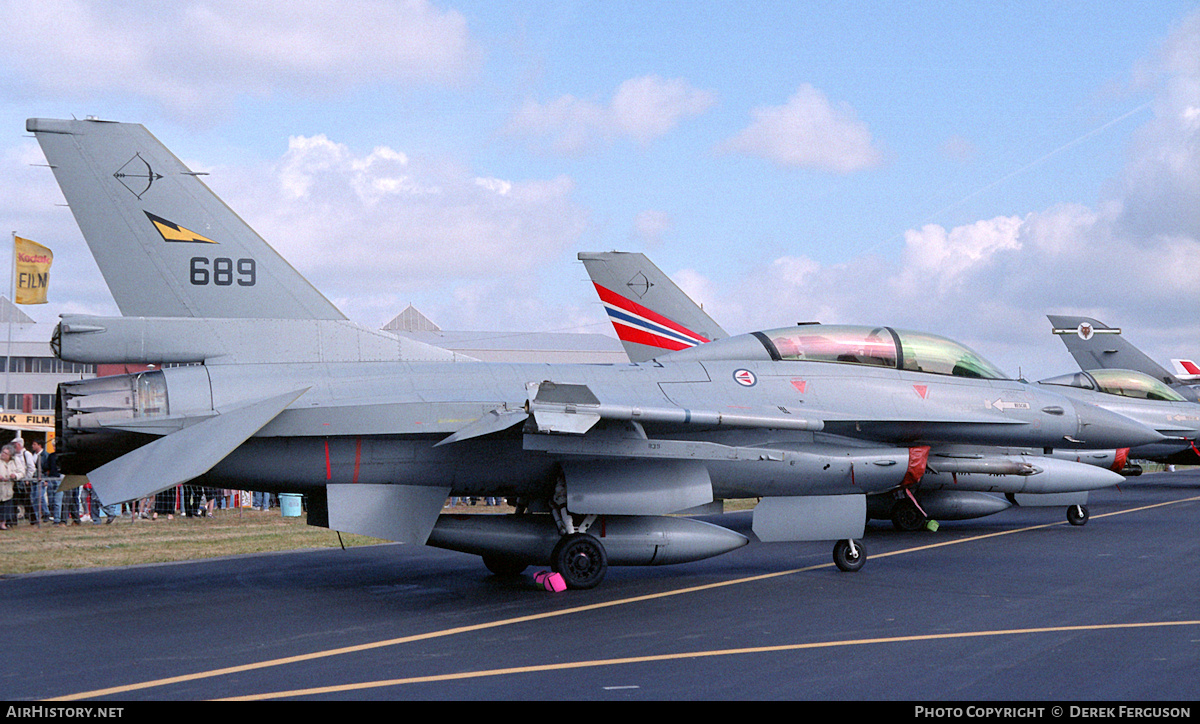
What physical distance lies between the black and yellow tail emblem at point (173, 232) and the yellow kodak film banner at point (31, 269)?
19453 millimetres

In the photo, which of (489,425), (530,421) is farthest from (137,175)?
(530,421)

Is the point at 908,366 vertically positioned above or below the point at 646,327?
below

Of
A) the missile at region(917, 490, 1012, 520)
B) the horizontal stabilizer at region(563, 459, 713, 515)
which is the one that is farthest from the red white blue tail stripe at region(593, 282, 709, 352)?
the horizontal stabilizer at region(563, 459, 713, 515)

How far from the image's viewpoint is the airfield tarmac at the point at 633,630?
615 centimetres

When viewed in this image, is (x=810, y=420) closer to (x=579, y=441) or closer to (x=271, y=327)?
(x=579, y=441)

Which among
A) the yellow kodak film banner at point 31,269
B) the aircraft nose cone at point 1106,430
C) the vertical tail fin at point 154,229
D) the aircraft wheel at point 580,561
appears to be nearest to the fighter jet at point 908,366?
the aircraft nose cone at point 1106,430

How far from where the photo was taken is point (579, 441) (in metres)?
9.97

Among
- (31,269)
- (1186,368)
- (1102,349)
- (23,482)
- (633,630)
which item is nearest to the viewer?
(633,630)

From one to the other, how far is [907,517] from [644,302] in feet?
23.6

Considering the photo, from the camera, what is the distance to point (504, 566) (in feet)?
37.4

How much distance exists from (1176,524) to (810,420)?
10541 mm

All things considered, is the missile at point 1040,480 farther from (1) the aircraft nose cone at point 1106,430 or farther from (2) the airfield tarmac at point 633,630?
(1) the aircraft nose cone at point 1106,430

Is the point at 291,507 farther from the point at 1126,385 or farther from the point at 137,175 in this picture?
the point at 1126,385
